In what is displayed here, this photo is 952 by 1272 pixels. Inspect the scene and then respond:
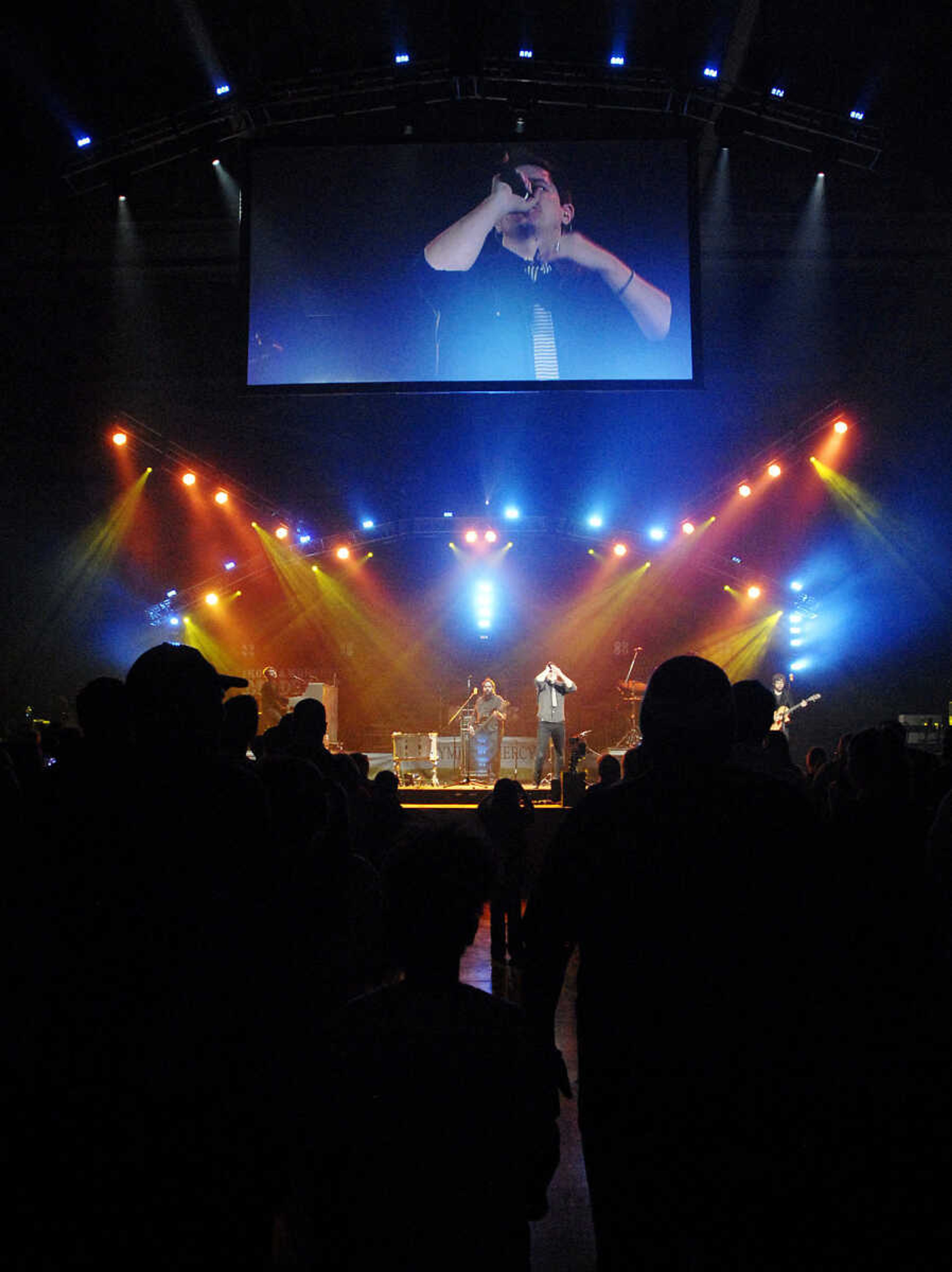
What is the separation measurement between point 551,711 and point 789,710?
389cm

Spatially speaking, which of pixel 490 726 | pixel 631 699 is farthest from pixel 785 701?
pixel 490 726

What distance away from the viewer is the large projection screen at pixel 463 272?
764cm

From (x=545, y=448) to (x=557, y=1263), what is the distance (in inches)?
474

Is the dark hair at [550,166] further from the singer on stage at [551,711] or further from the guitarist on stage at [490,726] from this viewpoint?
the guitarist on stage at [490,726]

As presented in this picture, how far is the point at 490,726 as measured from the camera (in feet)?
45.1

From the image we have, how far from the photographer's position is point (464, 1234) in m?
1.30

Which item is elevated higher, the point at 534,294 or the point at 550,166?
the point at 550,166

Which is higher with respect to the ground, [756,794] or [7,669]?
[7,669]

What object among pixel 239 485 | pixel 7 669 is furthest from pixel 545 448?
pixel 7 669

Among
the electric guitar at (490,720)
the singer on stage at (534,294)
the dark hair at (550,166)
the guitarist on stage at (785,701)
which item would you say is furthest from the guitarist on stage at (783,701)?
the dark hair at (550,166)

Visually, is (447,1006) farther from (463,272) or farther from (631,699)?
(631,699)

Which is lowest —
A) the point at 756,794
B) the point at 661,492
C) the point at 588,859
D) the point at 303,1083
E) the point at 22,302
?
the point at 303,1083

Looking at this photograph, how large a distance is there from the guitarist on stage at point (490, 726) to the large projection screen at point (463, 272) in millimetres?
6730

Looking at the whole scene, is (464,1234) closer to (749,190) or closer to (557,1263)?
(557,1263)
